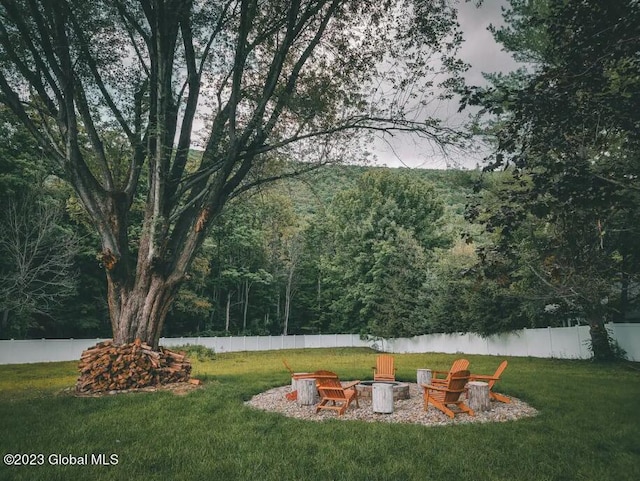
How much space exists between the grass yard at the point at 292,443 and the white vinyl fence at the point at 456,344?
36.0 feet

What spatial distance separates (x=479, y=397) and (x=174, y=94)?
A: 1109cm

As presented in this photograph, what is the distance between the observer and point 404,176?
138ft

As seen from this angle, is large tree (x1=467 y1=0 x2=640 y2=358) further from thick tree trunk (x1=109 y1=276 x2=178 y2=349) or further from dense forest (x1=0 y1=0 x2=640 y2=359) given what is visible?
thick tree trunk (x1=109 y1=276 x2=178 y2=349)

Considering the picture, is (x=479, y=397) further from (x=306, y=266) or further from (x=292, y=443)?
(x=306, y=266)

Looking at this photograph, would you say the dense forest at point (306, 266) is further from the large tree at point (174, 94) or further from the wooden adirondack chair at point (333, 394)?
the wooden adirondack chair at point (333, 394)

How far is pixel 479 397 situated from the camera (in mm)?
8180

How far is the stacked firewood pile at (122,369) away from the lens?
993cm

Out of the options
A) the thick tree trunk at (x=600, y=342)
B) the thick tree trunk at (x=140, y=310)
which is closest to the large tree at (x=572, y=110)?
the thick tree trunk at (x=140, y=310)

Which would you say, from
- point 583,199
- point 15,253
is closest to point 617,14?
point 583,199

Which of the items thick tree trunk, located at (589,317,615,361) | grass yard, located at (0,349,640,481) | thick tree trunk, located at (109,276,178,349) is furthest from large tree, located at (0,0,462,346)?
thick tree trunk, located at (589,317,615,361)

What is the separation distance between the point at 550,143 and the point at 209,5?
995cm

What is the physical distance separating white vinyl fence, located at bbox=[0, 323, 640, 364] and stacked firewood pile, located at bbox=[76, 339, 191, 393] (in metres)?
16.6

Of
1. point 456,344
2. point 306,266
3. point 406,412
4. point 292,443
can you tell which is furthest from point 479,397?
point 306,266

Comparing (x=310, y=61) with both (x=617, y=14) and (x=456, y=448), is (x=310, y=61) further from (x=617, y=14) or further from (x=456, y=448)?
(x=456, y=448)
